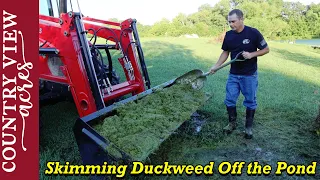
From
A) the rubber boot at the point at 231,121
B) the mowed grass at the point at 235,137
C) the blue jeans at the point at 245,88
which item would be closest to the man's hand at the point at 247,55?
the blue jeans at the point at 245,88

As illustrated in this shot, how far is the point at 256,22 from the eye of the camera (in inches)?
1938

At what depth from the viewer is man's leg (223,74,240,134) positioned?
420cm

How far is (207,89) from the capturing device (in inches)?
280

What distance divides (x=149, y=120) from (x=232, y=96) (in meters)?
1.56

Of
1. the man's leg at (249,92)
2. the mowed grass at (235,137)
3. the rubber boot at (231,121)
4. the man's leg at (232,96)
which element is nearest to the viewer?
the mowed grass at (235,137)

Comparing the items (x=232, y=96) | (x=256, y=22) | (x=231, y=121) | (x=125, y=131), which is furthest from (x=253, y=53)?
(x=256, y=22)

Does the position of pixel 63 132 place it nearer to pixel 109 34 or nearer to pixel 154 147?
pixel 109 34

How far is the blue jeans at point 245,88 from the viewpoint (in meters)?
4.04

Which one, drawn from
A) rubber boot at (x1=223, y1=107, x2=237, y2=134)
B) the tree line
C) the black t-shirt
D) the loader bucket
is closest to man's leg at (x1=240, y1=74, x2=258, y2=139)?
the black t-shirt

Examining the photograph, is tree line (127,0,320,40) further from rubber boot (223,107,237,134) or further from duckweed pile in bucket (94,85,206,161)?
duckweed pile in bucket (94,85,206,161)

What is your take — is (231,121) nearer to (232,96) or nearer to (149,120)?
(232,96)

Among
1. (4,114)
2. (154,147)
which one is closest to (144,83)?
(154,147)

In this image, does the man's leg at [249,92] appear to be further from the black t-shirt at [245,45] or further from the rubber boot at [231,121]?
the rubber boot at [231,121]

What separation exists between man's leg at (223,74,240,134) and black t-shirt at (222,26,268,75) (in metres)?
0.13
